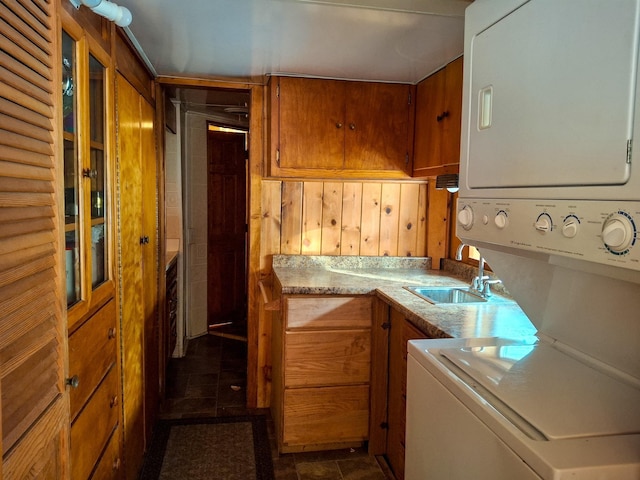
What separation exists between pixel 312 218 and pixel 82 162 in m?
1.62

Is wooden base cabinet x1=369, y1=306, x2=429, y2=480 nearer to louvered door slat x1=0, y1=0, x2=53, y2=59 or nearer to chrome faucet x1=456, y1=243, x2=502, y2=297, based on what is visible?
chrome faucet x1=456, y1=243, x2=502, y2=297

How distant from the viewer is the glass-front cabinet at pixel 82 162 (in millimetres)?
1350

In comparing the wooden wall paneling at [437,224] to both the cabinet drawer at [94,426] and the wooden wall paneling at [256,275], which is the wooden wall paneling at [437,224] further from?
the cabinet drawer at [94,426]

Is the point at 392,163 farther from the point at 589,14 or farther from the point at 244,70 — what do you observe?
the point at 589,14

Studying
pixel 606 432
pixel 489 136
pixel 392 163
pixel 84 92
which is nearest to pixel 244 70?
pixel 392 163

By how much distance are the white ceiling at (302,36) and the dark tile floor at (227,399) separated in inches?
77.7

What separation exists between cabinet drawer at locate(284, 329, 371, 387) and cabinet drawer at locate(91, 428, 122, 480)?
79 centimetres

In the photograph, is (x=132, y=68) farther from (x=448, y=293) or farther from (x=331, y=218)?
(x=448, y=293)

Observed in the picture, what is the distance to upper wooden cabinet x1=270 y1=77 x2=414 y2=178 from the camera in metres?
2.57

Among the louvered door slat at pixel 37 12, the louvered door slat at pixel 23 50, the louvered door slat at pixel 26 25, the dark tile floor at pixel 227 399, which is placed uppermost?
the louvered door slat at pixel 37 12

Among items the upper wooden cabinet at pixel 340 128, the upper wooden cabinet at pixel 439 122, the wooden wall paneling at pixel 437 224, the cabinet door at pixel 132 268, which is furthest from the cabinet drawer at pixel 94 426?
the wooden wall paneling at pixel 437 224

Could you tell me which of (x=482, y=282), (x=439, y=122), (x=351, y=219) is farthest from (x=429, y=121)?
(x=482, y=282)

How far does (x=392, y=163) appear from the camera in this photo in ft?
8.77

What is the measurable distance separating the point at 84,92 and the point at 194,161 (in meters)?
2.76
